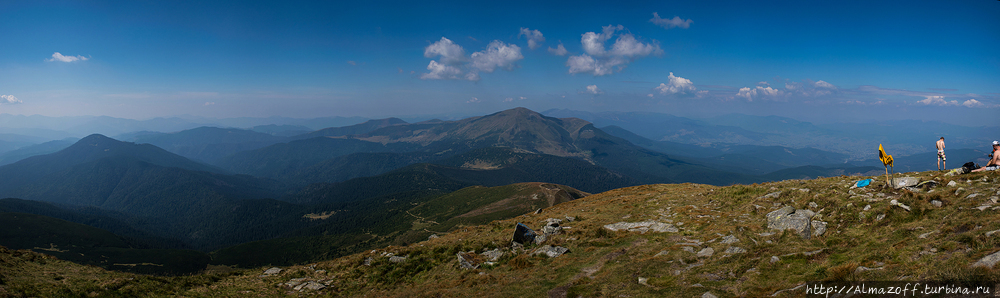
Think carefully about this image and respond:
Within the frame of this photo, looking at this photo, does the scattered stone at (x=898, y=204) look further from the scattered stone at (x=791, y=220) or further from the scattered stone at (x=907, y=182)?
the scattered stone at (x=907, y=182)

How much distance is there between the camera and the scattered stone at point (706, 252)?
16809 mm

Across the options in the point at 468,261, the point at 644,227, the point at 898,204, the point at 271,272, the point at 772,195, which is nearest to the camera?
the point at 898,204

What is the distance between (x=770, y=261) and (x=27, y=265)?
47.0 m

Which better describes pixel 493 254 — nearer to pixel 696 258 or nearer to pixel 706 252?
pixel 696 258

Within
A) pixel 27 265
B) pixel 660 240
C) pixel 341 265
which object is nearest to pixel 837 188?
pixel 660 240

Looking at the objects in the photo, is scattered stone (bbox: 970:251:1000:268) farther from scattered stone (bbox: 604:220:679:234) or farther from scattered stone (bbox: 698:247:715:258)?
scattered stone (bbox: 604:220:679:234)

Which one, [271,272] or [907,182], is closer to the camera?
[907,182]

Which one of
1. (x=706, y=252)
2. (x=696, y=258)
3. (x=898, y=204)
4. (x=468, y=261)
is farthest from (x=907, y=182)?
(x=468, y=261)

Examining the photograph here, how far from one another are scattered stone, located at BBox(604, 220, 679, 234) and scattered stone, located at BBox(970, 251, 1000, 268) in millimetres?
14417

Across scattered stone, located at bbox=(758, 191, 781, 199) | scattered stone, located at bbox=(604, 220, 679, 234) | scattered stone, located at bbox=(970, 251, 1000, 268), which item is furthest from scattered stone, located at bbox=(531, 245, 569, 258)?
scattered stone, located at bbox=(970, 251, 1000, 268)

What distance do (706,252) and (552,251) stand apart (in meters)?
9.24

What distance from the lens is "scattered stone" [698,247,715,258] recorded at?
16809 mm

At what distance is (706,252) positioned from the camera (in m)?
17.1

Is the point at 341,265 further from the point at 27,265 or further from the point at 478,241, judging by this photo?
the point at 27,265
